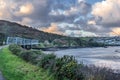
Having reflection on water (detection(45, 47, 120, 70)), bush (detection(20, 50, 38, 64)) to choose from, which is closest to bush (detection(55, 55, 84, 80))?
bush (detection(20, 50, 38, 64))

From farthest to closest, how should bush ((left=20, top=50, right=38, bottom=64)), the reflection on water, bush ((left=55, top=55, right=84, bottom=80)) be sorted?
the reflection on water < bush ((left=20, top=50, right=38, bottom=64)) < bush ((left=55, top=55, right=84, bottom=80))

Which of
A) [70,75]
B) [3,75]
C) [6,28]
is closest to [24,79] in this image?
[3,75]

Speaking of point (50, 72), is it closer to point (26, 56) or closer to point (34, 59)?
point (34, 59)

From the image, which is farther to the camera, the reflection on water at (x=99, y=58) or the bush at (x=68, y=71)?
the reflection on water at (x=99, y=58)

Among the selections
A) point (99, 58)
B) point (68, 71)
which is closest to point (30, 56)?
point (68, 71)

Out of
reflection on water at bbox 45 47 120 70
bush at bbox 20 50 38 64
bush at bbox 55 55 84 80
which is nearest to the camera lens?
bush at bbox 55 55 84 80

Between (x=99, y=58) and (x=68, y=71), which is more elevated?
(x=68, y=71)

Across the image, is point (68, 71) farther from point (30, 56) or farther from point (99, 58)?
point (99, 58)

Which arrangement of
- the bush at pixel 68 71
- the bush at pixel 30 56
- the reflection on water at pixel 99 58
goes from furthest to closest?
the reflection on water at pixel 99 58, the bush at pixel 30 56, the bush at pixel 68 71

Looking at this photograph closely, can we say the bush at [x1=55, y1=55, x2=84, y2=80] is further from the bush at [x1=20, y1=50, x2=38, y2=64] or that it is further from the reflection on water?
the reflection on water

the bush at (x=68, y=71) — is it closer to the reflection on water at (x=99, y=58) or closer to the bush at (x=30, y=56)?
the bush at (x=30, y=56)

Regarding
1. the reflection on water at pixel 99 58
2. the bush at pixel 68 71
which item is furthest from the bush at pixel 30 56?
the reflection on water at pixel 99 58

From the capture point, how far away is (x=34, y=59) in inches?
1123

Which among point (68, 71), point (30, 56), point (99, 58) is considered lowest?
point (99, 58)
